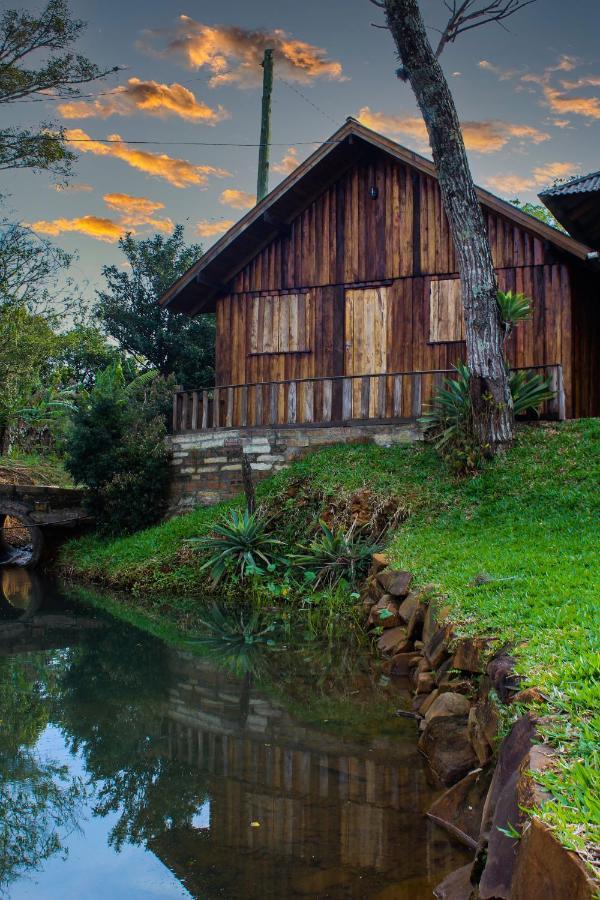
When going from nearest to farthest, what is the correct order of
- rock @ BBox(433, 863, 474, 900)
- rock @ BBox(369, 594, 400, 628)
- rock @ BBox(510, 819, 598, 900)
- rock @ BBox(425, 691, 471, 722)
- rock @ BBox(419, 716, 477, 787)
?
rock @ BBox(510, 819, 598, 900) → rock @ BBox(433, 863, 474, 900) → rock @ BBox(419, 716, 477, 787) → rock @ BBox(425, 691, 471, 722) → rock @ BBox(369, 594, 400, 628)

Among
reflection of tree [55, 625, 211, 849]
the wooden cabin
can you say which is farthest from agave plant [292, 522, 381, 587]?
the wooden cabin

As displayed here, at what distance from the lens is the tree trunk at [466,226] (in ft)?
41.9

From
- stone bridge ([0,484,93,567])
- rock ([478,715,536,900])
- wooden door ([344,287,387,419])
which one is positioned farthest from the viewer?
stone bridge ([0,484,93,567])

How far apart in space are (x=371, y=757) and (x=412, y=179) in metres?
13.4

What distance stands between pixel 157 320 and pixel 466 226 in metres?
15.5

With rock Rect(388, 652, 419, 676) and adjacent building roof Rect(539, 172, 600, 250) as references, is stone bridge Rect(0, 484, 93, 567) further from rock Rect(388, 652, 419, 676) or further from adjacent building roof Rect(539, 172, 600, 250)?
adjacent building roof Rect(539, 172, 600, 250)

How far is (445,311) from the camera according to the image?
52.8 feet

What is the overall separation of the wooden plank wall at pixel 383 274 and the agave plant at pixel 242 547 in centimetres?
505

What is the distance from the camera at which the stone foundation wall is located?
15.1 metres

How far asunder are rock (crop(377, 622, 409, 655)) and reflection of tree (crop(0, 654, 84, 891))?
3.59 m

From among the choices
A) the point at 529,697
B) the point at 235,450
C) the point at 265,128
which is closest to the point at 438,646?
the point at 529,697

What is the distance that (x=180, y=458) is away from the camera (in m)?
17.0

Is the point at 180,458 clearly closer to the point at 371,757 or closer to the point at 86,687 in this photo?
the point at 86,687

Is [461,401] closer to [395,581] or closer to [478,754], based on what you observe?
[395,581]
